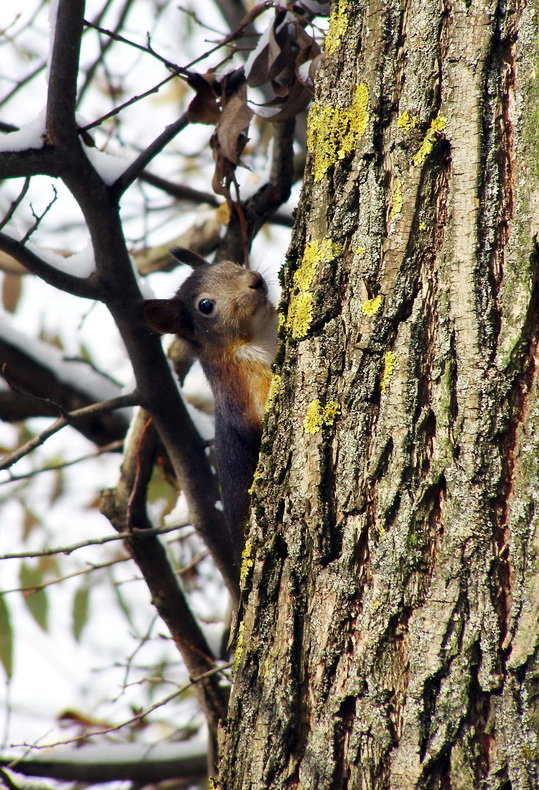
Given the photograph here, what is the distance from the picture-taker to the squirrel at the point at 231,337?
310cm

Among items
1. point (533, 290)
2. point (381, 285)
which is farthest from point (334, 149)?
point (533, 290)

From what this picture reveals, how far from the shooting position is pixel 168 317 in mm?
2951

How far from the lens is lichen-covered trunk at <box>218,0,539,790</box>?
1.32m

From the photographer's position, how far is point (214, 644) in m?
3.38

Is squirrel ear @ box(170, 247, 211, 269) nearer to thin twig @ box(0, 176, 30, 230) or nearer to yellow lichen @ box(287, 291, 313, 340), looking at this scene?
thin twig @ box(0, 176, 30, 230)

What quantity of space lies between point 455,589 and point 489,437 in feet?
0.91

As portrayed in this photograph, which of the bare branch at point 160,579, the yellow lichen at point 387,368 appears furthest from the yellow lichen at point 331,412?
the bare branch at point 160,579

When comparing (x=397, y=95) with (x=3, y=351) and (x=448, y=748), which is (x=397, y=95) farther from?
(x=3, y=351)

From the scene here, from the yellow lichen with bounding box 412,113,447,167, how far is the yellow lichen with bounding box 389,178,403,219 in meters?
0.05

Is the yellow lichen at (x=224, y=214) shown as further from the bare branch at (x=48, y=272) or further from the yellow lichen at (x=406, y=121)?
the yellow lichen at (x=406, y=121)

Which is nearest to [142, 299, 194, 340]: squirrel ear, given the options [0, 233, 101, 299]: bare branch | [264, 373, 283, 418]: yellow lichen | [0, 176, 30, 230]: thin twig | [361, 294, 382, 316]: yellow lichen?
[0, 233, 101, 299]: bare branch

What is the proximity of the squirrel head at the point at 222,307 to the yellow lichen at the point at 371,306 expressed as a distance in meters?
1.80

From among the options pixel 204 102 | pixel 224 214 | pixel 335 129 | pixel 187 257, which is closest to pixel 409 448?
pixel 335 129

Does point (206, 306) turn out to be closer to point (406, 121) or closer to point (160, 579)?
point (160, 579)
